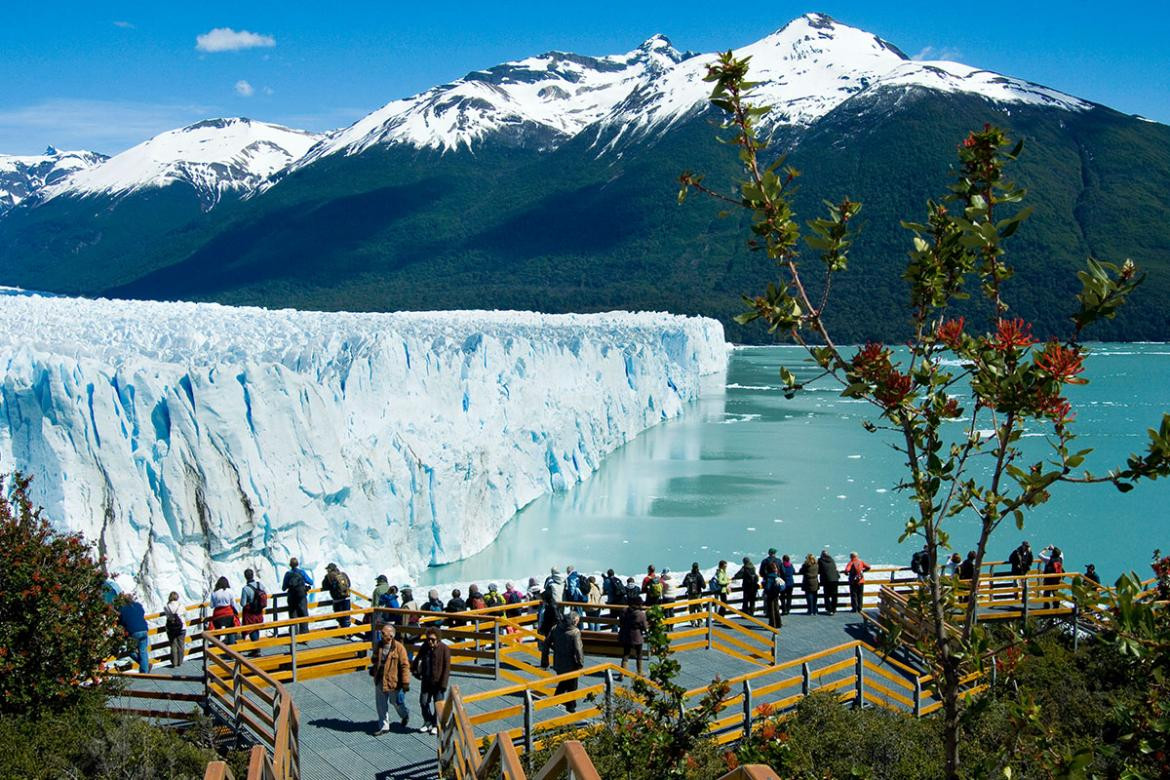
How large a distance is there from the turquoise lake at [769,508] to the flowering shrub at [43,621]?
8576mm

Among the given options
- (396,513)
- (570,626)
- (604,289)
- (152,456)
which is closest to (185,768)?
(570,626)

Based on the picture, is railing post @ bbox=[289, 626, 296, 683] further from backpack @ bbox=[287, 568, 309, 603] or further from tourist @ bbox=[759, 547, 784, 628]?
tourist @ bbox=[759, 547, 784, 628]

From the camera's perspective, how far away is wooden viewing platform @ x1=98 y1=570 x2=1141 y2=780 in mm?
6527

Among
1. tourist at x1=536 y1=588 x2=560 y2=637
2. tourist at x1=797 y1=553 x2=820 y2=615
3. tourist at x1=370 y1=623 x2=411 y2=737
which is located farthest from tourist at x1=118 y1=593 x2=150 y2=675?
tourist at x1=797 y1=553 x2=820 y2=615

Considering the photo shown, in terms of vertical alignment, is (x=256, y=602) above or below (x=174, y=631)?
above

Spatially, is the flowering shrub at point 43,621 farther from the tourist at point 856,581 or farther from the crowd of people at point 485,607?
the tourist at point 856,581

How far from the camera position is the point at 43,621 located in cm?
657

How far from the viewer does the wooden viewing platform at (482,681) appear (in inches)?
257

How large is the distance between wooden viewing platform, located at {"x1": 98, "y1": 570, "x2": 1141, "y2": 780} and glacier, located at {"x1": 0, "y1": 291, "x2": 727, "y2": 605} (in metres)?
4.22

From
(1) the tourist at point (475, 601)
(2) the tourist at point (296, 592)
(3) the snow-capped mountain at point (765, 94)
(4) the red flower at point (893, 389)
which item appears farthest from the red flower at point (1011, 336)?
(3) the snow-capped mountain at point (765, 94)

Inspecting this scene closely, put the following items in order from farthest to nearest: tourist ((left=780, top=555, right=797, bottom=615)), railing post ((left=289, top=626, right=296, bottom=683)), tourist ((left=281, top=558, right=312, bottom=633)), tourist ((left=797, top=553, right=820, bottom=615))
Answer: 1. tourist ((left=797, top=553, right=820, bottom=615))
2. tourist ((left=780, top=555, right=797, bottom=615))
3. tourist ((left=281, top=558, right=312, bottom=633))
4. railing post ((left=289, top=626, right=296, bottom=683))

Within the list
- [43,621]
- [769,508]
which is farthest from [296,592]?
[769,508]

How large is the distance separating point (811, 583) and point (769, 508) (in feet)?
48.5

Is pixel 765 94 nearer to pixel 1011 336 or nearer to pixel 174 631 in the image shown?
pixel 174 631
